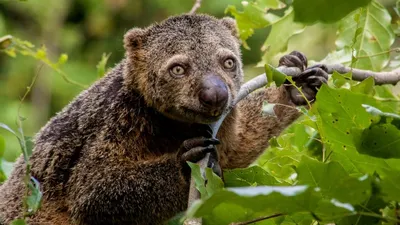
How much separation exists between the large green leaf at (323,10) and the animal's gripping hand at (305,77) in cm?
276

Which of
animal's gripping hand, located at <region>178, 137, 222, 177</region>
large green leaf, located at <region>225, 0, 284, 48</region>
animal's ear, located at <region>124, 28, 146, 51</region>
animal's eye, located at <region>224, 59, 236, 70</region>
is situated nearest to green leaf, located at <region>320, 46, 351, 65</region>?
large green leaf, located at <region>225, 0, 284, 48</region>

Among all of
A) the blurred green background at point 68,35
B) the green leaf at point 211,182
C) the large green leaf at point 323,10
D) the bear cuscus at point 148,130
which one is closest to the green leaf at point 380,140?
the green leaf at point 211,182

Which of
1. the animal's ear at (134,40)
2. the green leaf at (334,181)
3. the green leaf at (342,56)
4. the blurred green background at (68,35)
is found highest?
the blurred green background at (68,35)

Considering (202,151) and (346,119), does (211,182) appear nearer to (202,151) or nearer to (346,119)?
(346,119)

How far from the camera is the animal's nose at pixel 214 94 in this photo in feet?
12.9

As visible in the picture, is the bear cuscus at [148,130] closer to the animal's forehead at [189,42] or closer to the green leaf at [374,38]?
the animal's forehead at [189,42]

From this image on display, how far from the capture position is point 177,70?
436 cm

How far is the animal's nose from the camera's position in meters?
3.92

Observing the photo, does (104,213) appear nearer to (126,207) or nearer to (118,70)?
(126,207)

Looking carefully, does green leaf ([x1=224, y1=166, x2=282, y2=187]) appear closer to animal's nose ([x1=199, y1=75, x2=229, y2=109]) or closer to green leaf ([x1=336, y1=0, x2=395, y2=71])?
animal's nose ([x1=199, y1=75, x2=229, y2=109])

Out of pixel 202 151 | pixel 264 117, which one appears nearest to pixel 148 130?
pixel 202 151

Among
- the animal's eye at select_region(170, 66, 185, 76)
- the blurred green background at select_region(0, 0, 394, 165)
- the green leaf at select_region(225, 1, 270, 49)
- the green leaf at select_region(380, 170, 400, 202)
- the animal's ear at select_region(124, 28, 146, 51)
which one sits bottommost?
the green leaf at select_region(380, 170, 400, 202)

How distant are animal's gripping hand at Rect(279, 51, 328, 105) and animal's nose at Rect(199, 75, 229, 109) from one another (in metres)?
0.55

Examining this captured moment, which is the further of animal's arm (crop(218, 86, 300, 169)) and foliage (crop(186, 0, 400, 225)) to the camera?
animal's arm (crop(218, 86, 300, 169))
